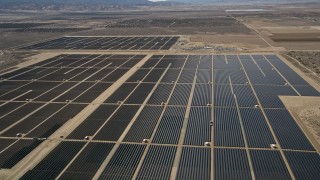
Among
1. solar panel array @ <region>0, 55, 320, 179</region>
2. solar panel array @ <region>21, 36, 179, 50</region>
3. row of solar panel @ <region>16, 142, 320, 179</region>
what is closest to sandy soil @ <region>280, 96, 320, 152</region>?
solar panel array @ <region>0, 55, 320, 179</region>

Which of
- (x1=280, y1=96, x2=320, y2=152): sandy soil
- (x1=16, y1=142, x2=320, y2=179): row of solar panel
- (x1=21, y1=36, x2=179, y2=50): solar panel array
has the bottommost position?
(x1=16, y1=142, x2=320, y2=179): row of solar panel

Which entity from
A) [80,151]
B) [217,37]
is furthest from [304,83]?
[217,37]

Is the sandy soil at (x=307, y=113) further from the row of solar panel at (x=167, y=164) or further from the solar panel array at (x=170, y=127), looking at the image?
the row of solar panel at (x=167, y=164)

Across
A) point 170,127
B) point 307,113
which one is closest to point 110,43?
point 170,127

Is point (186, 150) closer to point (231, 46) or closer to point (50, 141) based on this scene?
point (50, 141)

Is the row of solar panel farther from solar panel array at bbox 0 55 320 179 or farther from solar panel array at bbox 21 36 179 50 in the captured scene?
solar panel array at bbox 21 36 179 50

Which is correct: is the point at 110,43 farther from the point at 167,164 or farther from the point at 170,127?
the point at 167,164

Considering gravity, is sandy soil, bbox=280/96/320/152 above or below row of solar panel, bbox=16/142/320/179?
above
